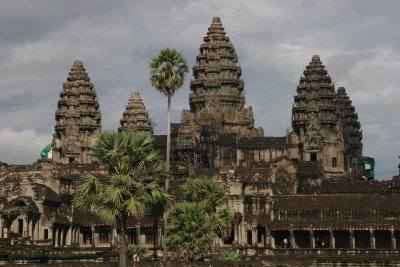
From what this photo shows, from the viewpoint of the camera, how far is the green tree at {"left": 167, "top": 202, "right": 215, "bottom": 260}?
77062 millimetres

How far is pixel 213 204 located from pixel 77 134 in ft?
238

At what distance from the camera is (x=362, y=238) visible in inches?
4451

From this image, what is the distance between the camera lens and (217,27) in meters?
160

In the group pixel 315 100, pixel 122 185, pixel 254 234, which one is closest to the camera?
pixel 122 185

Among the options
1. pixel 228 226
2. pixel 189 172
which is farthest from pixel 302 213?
pixel 228 226

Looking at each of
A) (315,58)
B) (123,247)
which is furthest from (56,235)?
(315,58)

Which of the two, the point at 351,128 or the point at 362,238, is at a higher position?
the point at 351,128

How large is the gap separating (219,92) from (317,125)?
17.5 m

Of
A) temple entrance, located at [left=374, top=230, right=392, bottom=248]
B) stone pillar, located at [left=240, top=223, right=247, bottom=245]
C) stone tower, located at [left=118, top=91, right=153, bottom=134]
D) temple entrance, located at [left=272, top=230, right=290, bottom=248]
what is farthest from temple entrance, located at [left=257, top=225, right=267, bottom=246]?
stone tower, located at [left=118, top=91, right=153, bottom=134]

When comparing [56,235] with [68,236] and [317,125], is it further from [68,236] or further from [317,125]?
[317,125]

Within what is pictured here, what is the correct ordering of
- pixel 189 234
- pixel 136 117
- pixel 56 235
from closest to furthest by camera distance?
pixel 189 234 → pixel 56 235 → pixel 136 117

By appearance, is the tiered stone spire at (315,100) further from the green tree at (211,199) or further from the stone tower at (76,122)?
the green tree at (211,199)

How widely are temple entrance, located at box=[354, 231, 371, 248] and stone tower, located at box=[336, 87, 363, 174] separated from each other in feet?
190

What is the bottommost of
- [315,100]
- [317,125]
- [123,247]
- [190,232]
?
[123,247]
